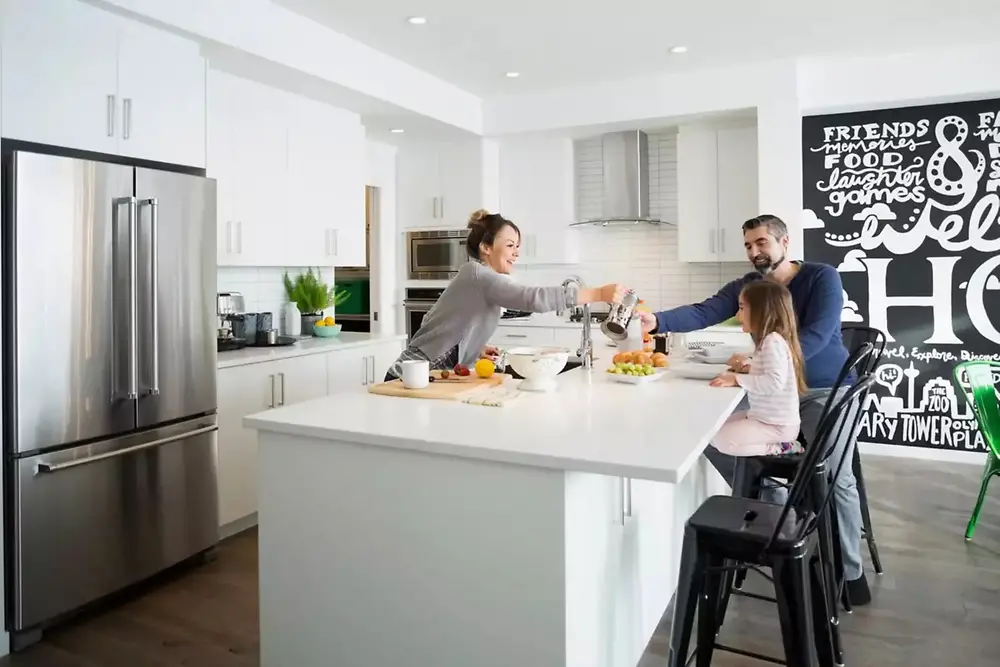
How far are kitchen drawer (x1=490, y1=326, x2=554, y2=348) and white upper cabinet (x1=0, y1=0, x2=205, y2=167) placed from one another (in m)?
3.04

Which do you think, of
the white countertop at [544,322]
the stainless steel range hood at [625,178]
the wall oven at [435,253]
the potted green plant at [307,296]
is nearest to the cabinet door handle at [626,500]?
the potted green plant at [307,296]

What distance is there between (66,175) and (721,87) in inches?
160

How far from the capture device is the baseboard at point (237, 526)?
3713 millimetres

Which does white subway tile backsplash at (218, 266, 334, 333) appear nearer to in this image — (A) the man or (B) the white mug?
(B) the white mug

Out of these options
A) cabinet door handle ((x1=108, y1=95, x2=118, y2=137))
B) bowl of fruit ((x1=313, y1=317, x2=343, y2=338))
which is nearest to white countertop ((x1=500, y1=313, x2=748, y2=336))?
bowl of fruit ((x1=313, y1=317, x2=343, y2=338))

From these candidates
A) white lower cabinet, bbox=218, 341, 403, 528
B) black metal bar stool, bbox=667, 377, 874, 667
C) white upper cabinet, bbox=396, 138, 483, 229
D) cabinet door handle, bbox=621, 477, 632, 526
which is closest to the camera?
black metal bar stool, bbox=667, 377, 874, 667

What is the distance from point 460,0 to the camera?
152 inches

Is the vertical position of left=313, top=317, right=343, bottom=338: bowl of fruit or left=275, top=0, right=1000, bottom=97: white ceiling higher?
left=275, top=0, right=1000, bottom=97: white ceiling

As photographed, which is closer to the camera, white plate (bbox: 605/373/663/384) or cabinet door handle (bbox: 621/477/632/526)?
cabinet door handle (bbox: 621/477/632/526)

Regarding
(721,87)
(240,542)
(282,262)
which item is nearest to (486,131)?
(721,87)

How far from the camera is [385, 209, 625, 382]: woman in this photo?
2.63 metres

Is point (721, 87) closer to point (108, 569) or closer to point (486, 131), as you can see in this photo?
point (486, 131)

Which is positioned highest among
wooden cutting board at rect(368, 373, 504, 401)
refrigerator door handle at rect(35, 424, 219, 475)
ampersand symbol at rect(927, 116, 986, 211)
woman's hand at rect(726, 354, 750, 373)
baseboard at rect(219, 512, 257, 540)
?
ampersand symbol at rect(927, 116, 986, 211)

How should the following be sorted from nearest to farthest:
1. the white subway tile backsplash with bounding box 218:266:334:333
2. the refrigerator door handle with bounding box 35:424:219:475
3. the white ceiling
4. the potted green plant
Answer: the refrigerator door handle with bounding box 35:424:219:475
the white ceiling
the white subway tile backsplash with bounding box 218:266:334:333
the potted green plant
